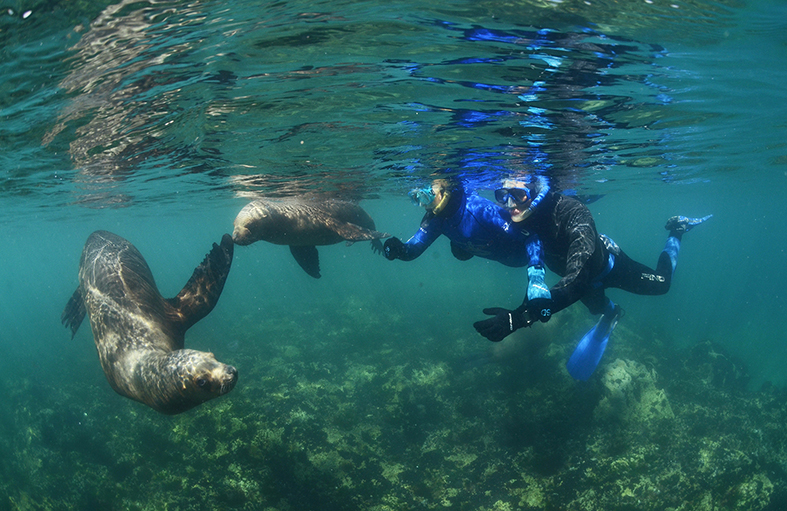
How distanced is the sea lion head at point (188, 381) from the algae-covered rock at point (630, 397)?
9647 mm

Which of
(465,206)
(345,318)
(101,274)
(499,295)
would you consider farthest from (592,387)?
(499,295)

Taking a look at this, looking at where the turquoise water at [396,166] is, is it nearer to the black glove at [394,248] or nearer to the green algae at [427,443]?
the green algae at [427,443]

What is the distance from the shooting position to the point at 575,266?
5.11 metres

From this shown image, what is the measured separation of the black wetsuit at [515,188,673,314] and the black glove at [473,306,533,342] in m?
0.45

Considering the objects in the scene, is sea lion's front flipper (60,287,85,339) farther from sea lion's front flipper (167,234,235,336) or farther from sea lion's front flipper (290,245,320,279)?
sea lion's front flipper (290,245,320,279)

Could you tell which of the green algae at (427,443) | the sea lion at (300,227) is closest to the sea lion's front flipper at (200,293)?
the sea lion at (300,227)

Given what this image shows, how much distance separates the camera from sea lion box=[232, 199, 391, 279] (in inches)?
341

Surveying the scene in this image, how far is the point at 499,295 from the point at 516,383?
63.6 feet

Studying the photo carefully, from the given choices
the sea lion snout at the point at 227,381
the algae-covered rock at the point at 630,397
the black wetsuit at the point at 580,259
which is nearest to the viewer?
the sea lion snout at the point at 227,381

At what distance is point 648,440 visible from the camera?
32.5 feet

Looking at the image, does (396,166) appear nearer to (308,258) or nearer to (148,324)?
(308,258)

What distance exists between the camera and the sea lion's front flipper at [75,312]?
7000 mm

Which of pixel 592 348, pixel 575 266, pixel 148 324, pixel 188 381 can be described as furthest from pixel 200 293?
pixel 592 348

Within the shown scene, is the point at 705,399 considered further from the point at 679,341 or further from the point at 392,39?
the point at 392,39
